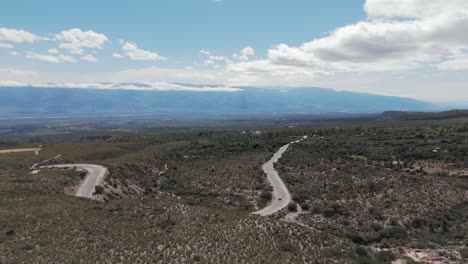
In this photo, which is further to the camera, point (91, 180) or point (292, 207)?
point (91, 180)

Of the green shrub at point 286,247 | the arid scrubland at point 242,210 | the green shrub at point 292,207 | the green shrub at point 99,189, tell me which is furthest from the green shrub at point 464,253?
the green shrub at point 99,189

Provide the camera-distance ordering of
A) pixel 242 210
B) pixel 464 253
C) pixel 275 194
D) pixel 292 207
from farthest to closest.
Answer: pixel 275 194 < pixel 242 210 < pixel 292 207 < pixel 464 253

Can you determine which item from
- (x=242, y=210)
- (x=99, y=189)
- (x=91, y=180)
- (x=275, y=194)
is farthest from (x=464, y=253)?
(x=91, y=180)

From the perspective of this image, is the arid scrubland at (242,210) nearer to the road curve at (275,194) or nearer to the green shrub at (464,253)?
the green shrub at (464,253)

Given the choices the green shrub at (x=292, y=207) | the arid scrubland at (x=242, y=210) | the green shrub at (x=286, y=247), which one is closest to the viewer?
the arid scrubland at (x=242, y=210)

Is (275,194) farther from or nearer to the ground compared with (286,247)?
nearer to the ground

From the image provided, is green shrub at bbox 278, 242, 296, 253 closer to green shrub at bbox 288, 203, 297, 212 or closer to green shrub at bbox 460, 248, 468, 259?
green shrub at bbox 460, 248, 468, 259

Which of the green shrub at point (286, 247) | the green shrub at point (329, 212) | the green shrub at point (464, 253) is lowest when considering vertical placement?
the green shrub at point (329, 212)

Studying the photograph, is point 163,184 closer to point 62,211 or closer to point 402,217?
point 62,211

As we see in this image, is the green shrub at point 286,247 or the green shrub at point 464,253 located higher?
the green shrub at point 286,247

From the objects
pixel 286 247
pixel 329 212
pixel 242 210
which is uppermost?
pixel 286 247

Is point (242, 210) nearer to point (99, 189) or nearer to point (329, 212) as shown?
point (329, 212)
